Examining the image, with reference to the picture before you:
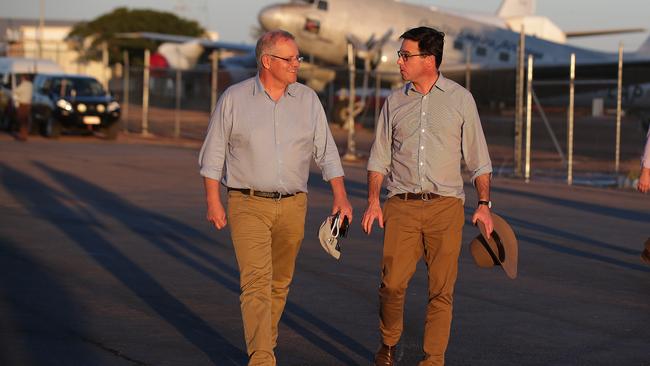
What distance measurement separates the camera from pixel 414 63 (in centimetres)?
707

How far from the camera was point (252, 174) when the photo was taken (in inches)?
274

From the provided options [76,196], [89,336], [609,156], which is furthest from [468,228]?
[609,156]

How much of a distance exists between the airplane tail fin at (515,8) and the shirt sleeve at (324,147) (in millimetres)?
90276

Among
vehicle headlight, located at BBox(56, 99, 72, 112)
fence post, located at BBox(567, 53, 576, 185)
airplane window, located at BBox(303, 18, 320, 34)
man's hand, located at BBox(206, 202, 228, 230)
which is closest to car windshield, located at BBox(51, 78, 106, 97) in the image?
vehicle headlight, located at BBox(56, 99, 72, 112)

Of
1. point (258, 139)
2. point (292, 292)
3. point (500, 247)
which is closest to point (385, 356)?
point (500, 247)

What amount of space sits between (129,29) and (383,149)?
10082 centimetres

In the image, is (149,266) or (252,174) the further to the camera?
(149,266)

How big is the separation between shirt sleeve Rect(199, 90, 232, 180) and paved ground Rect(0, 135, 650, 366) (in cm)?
120

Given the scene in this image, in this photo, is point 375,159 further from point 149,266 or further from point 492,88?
point 492,88

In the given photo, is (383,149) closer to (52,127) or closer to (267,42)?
(267,42)

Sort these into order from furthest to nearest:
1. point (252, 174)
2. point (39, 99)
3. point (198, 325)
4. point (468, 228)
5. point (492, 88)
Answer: point (492, 88) → point (39, 99) → point (468, 228) → point (198, 325) → point (252, 174)

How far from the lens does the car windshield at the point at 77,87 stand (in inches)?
1357

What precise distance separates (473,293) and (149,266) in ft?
9.84

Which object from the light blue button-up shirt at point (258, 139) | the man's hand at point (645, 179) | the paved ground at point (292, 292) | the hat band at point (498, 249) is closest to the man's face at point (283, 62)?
the light blue button-up shirt at point (258, 139)
